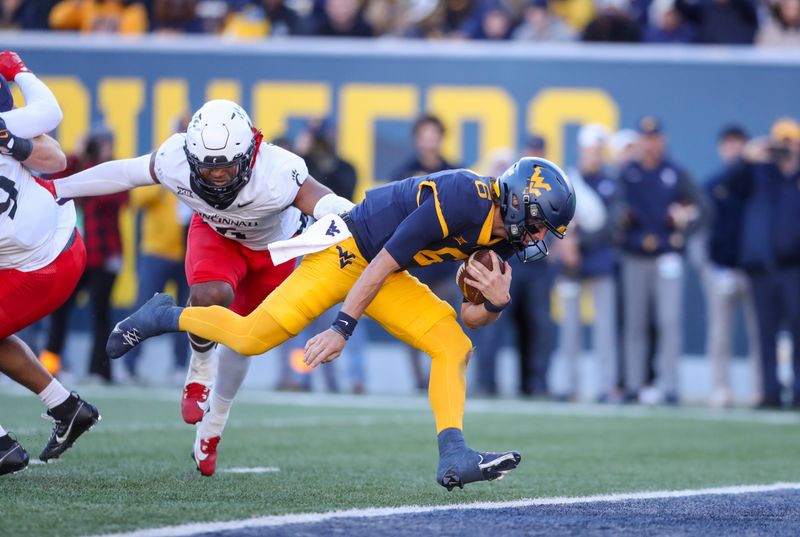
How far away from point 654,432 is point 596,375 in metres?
3.19

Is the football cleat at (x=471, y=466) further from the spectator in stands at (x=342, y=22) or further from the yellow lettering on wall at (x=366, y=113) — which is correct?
the spectator in stands at (x=342, y=22)

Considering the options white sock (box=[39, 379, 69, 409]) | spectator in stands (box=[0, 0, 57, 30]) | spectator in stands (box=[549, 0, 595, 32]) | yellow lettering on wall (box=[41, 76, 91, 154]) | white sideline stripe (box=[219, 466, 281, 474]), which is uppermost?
spectator in stands (box=[0, 0, 57, 30])

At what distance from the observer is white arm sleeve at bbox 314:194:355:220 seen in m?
6.27

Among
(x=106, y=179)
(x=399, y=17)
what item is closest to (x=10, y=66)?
(x=106, y=179)

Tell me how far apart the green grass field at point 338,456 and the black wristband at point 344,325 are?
2.23 ft

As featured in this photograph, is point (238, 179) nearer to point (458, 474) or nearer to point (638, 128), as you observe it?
point (458, 474)

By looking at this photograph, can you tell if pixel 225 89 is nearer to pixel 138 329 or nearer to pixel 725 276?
pixel 725 276

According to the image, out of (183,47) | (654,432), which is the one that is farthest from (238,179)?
(183,47)

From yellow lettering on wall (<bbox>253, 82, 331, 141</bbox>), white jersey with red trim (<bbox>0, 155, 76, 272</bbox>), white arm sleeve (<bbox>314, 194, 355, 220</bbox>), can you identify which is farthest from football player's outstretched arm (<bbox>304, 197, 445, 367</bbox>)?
yellow lettering on wall (<bbox>253, 82, 331, 141</bbox>)

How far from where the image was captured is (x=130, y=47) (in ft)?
46.1

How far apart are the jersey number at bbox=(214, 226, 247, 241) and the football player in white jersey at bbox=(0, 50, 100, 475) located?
67cm

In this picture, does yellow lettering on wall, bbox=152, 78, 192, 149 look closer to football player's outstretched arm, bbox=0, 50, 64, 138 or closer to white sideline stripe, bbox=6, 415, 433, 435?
white sideline stripe, bbox=6, 415, 433, 435

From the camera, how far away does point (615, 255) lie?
41.1ft

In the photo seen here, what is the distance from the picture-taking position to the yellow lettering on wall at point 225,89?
13922mm
